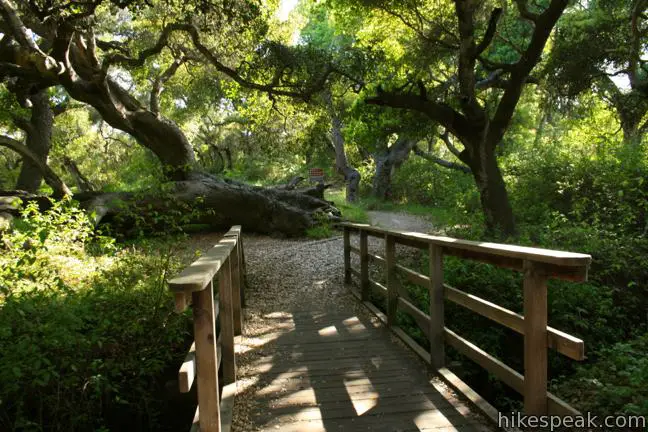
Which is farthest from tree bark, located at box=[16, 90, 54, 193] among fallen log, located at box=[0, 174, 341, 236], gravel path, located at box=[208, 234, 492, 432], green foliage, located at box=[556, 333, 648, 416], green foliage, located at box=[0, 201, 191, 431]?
green foliage, located at box=[556, 333, 648, 416]

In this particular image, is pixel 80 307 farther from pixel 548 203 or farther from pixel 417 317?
pixel 548 203

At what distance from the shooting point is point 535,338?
2.62 metres

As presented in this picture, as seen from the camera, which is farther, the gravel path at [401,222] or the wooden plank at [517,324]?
the gravel path at [401,222]

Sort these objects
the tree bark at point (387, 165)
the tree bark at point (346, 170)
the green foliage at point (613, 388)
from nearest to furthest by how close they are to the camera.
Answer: the green foliage at point (613, 388) → the tree bark at point (346, 170) → the tree bark at point (387, 165)

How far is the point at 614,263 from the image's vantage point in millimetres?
7559

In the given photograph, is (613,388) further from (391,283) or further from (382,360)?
(391,283)

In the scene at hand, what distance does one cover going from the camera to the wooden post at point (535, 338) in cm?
259

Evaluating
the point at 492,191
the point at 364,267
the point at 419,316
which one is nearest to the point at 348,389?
the point at 419,316

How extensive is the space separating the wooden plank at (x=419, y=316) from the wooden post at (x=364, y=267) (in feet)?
4.56

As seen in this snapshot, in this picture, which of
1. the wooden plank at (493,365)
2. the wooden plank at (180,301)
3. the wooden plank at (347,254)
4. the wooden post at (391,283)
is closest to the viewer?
the wooden plank at (180,301)

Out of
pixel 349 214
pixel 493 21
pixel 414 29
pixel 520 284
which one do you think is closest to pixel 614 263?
pixel 520 284

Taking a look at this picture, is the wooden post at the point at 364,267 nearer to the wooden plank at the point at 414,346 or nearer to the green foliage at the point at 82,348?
the wooden plank at the point at 414,346

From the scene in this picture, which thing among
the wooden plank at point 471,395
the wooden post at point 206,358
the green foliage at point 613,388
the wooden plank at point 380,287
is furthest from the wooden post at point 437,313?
the wooden post at point 206,358

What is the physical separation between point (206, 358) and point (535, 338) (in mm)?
1884
